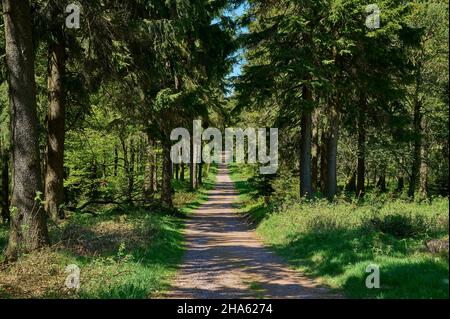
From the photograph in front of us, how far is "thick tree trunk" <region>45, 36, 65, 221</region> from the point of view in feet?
53.7

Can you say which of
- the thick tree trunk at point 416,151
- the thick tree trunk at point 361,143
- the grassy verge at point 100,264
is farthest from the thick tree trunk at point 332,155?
the grassy verge at point 100,264

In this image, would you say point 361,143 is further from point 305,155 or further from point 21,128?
point 21,128

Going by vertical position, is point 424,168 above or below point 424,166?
below

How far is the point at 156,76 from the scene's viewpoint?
15352mm

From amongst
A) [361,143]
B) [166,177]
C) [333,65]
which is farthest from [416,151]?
[166,177]

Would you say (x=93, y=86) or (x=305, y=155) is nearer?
(x=93, y=86)

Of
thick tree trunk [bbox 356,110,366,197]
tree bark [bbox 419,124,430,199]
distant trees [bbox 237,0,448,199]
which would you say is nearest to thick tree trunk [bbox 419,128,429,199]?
tree bark [bbox 419,124,430,199]

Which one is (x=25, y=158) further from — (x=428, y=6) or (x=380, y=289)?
(x=428, y=6)

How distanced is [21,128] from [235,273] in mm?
5432

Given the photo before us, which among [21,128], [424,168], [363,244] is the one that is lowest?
[363,244]

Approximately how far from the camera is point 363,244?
1108 centimetres

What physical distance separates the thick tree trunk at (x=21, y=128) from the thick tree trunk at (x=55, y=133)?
6.42m
